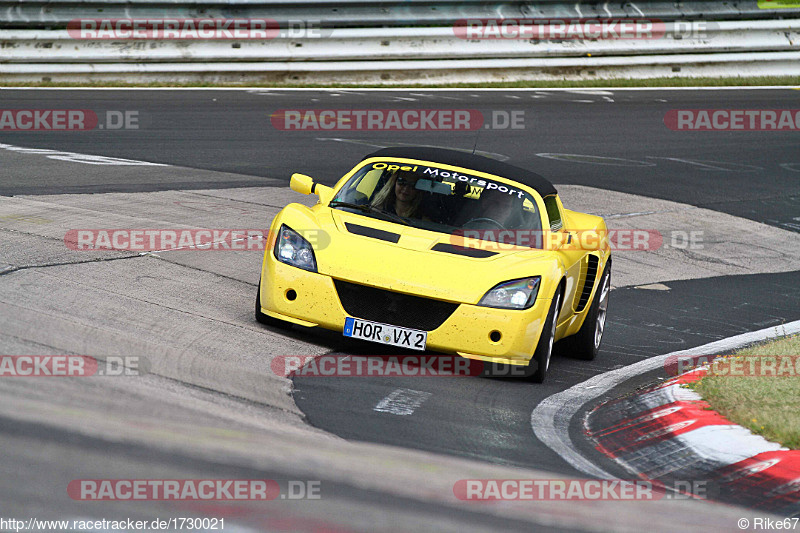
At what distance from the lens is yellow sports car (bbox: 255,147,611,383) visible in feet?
22.0

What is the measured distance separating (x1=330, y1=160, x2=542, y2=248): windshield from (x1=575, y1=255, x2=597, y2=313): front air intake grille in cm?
68

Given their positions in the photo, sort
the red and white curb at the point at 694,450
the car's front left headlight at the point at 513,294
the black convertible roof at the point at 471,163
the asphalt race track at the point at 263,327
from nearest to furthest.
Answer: the asphalt race track at the point at 263,327, the red and white curb at the point at 694,450, the car's front left headlight at the point at 513,294, the black convertible roof at the point at 471,163

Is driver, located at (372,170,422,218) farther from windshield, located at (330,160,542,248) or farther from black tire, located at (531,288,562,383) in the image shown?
black tire, located at (531,288,562,383)

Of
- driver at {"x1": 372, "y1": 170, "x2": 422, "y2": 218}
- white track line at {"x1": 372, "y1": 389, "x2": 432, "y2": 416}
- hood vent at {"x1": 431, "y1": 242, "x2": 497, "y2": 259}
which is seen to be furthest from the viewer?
driver at {"x1": 372, "y1": 170, "x2": 422, "y2": 218}

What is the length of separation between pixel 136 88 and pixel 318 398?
16.4 m

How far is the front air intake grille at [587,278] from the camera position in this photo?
8024 millimetres

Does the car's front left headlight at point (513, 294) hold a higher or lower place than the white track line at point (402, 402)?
higher

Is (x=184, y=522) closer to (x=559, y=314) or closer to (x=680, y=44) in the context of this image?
(x=559, y=314)

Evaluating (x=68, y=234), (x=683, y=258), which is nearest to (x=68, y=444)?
(x=68, y=234)

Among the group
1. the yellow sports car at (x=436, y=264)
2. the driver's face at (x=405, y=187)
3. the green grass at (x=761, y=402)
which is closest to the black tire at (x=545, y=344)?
the yellow sports car at (x=436, y=264)

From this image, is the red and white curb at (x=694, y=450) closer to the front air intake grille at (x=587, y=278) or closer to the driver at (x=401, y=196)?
the front air intake grille at (x=587, y=278)

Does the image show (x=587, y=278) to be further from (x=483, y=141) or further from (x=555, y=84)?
(x=555, y=84)

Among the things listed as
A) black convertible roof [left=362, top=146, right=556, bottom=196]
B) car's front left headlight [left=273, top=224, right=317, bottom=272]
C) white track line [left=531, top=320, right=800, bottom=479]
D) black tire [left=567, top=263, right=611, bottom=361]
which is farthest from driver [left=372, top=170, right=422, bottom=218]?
white track line [left=531, top=320, right=800, bottom=479]

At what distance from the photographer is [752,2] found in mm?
25656
